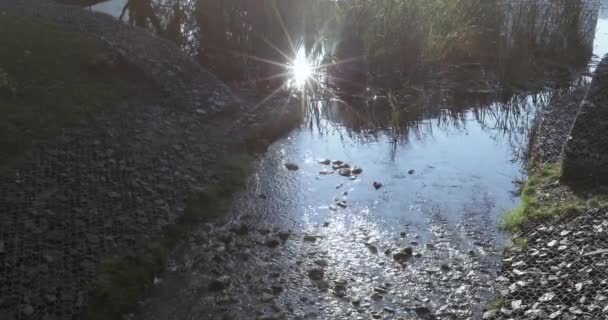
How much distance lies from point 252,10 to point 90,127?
5.70 meters

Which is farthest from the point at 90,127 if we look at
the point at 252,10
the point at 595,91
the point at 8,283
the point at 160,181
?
the point at 595,91

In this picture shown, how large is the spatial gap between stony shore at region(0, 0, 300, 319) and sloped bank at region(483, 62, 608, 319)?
364 cm

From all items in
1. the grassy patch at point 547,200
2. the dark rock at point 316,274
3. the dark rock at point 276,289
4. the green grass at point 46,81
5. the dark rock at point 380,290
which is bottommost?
the dark rock at point 276,289

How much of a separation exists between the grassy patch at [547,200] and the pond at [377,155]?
244 millimetres

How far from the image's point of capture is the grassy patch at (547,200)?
7.60m

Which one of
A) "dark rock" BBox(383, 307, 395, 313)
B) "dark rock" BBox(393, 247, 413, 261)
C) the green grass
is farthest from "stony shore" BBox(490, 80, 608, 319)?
the green grass

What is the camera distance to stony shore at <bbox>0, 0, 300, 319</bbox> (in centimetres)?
602

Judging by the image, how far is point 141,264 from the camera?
6.66 m

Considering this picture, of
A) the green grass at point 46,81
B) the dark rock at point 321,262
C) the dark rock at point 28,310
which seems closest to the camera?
the dark rock at point 28,310

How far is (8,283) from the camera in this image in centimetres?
581

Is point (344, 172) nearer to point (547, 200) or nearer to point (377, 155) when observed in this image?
point (377, 155)

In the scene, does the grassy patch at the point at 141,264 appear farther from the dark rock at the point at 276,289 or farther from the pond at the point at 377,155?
the dark rock at the point at 276,289

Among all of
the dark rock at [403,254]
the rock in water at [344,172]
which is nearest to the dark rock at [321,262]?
the dark rock at [403,254]

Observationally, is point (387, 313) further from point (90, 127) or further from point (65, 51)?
point (65, 51)
